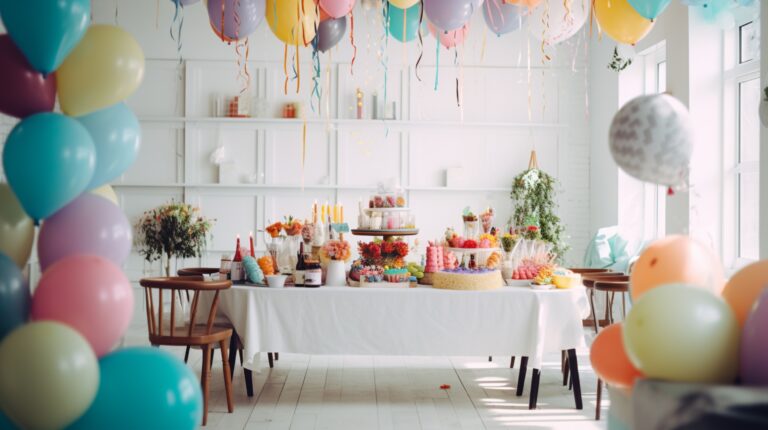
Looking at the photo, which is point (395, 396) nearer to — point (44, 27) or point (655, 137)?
point (655, 137)

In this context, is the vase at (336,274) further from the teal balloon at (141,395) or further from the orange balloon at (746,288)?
the orange balloon at (746,288)

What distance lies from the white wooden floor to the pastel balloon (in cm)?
228

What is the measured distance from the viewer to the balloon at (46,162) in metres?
2.27

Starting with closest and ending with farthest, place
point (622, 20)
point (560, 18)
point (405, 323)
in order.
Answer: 1. point (405, 323)
2. point (622, 20)
3. point (560, 18)

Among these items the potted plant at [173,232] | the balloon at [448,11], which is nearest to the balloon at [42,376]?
the balloon at [448,11]

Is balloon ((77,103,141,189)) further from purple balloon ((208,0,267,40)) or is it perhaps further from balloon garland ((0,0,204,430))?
purple balloon ((208,0,267,40))

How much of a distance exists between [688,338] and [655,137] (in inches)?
29.4

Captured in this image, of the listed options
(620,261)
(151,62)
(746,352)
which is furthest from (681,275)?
(151,62)

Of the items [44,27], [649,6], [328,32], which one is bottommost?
[44,27]

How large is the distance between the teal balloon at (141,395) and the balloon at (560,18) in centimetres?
379

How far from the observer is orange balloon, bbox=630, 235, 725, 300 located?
7.42ft

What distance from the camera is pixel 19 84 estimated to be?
2379 mm

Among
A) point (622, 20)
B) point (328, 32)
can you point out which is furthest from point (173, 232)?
point (622, 20)

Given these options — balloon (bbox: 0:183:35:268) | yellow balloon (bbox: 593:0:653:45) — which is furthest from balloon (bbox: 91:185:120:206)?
yellow balloon (bbox: 593:0:653:45)
